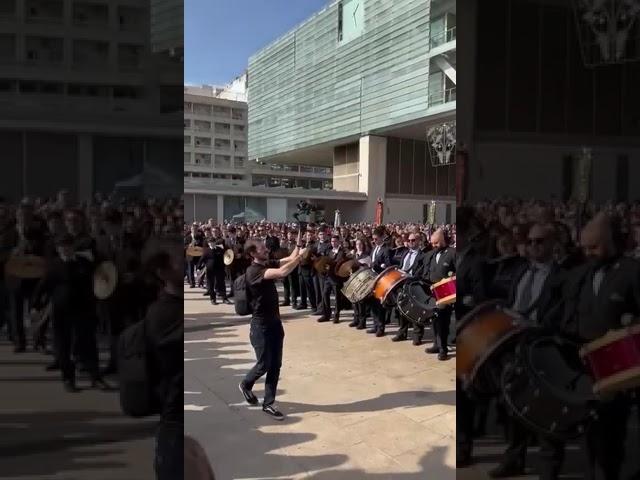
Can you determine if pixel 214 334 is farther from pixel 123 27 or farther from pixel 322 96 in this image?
pixel 322 96

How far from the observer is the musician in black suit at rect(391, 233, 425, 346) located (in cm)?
910

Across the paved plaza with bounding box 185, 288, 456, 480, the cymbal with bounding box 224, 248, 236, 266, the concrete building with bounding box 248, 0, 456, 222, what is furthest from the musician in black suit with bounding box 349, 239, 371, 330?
the concrete building with bounding box 248, 0, 456, 222

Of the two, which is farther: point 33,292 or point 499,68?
point 499,68

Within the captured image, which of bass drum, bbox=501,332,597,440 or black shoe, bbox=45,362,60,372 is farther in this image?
bass drum, bbox=501,332,597,440

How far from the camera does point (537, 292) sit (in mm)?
2455

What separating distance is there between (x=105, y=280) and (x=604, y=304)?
78.1 inches

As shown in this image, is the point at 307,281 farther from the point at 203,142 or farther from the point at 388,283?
the point at 203,142

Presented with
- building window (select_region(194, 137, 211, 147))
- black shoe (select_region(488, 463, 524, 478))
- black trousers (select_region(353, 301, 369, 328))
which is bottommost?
black trousers (select_region(353, 301, 369, 328))

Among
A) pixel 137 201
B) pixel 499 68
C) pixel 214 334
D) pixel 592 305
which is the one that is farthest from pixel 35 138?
pixel 214 334

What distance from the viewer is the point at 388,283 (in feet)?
29.3

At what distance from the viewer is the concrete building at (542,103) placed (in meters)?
2.46

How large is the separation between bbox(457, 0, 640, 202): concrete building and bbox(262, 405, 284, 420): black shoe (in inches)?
146

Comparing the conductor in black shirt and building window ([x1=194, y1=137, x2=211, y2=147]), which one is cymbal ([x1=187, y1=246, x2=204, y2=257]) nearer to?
the conductor in black shirt

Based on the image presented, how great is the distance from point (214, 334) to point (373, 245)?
4.15 meters
